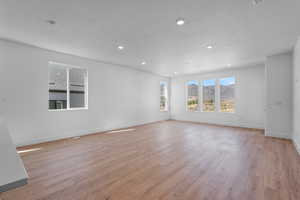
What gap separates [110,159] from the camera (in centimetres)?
297

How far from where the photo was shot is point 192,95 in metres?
8.08

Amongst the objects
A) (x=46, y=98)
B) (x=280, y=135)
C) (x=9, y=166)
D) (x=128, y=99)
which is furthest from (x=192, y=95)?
(x=9, y=166)

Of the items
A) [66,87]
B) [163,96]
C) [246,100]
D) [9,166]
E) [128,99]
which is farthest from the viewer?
[163,96]

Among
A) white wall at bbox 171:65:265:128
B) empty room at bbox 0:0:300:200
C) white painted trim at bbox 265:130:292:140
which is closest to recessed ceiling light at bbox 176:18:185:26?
empty room at bbox 0:0:300:200

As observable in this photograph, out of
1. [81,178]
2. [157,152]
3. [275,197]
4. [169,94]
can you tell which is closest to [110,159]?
[81,178]

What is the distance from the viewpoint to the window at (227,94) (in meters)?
6.69

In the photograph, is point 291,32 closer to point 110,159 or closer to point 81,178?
point 110,159

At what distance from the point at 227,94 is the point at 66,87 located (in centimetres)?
689

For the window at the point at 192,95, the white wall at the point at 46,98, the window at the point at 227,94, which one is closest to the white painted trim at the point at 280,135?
the window at the point at 227,94

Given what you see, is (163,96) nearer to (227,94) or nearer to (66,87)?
(227,94)

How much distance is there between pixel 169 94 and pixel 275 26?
629cm

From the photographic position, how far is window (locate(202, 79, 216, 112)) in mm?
7266

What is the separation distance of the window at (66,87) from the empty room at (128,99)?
4 centimetres

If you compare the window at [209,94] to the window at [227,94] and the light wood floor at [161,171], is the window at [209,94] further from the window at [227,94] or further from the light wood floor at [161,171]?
the light wood floor at [161,171]
